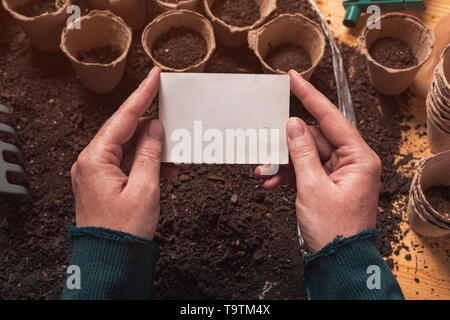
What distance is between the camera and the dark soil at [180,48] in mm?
1422

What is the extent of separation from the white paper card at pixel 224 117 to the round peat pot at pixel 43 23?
546 mm

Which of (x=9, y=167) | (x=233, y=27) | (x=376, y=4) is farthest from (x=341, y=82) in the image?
(x=9, y=167)

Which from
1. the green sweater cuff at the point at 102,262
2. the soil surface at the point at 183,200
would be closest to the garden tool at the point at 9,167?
the soil surface at the point at 183,200

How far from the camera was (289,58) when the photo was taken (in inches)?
57.9

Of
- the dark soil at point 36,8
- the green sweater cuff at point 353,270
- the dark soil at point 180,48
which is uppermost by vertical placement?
the dark soil at point 36,8

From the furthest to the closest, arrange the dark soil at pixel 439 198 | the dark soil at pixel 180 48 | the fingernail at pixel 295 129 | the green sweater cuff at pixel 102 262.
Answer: the dark soil at pixel 180 48
the dark soil at pixel 439 198
the fingernail at pixel 295 129
the green sweater cuff at pixel 102 262

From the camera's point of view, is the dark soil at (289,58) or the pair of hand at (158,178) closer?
the pair of hand at (158,178)

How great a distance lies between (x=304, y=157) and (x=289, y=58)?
563mm

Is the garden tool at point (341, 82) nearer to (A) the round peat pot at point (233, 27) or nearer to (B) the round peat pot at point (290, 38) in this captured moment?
(B) the round peat pot at point (290, 38)

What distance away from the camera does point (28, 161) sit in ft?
4.47

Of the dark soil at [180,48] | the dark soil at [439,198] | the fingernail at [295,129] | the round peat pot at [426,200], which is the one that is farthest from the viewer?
the dark soil at [180,48]

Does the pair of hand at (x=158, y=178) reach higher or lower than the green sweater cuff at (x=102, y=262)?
higher

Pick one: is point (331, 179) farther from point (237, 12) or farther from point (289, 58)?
point (237, 12)
